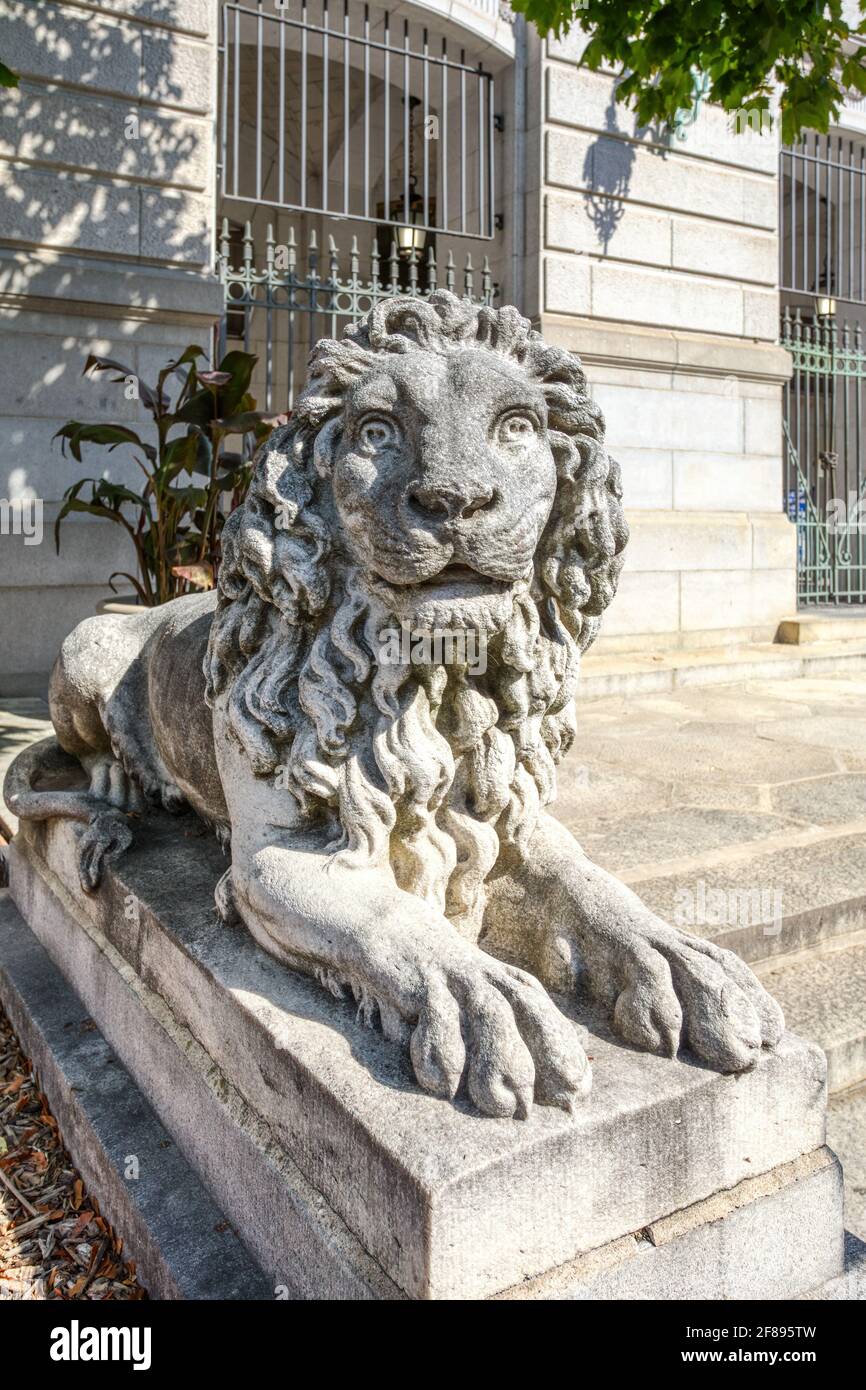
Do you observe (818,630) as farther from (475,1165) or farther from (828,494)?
(475,1165)

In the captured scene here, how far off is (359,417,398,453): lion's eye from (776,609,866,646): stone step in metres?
7.80

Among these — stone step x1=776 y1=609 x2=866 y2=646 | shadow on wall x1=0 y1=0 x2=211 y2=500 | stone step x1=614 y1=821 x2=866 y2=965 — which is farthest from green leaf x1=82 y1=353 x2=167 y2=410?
stone step x1=776 y1=609 x2=866 y2=646


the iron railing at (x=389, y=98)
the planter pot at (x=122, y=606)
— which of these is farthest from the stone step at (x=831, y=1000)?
the iron railing at (x=389, y=98)

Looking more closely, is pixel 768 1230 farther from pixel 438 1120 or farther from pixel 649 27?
pixel 649 27

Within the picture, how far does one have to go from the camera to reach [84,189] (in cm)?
667

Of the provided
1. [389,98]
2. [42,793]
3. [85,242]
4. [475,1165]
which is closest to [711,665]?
[85,242]

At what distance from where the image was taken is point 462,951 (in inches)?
67.3

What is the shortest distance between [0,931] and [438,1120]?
226cm

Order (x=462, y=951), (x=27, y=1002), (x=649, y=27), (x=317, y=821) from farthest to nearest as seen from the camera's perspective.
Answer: (x=649, y=27)
(x=27, y=1002)
(x=317, y=821)
(x=462, y=951)

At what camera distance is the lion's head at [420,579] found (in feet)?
6.00

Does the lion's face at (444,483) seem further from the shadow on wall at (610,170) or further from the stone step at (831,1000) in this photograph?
the shadow on wall at (610,170)

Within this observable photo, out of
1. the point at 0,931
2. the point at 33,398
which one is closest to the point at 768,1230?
the point at 0,931

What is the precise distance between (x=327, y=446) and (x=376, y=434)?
119 mm

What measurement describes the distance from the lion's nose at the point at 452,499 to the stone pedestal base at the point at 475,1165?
2.80 feet
